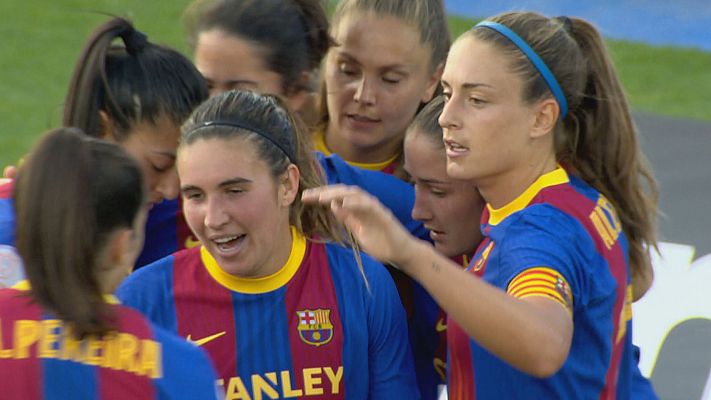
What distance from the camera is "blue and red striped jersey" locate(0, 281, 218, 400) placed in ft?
7.43

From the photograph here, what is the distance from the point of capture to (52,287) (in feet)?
7.40

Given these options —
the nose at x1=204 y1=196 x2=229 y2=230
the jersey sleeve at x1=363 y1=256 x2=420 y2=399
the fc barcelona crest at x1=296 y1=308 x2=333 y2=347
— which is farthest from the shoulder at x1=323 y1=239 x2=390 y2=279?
the nose at x1=204 y1=196 x2=229 y2=230

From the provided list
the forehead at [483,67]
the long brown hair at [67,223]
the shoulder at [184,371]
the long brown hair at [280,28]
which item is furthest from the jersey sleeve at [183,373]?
the long brown hair at [280,28]

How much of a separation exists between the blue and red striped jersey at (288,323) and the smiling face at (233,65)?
2.53ft

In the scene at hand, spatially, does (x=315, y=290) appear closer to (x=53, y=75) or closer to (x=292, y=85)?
(x=292, y=85)

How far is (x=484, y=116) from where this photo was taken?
109 inches

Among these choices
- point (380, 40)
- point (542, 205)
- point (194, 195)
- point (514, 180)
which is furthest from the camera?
point (380, 40)

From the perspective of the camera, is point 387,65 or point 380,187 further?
point 387,65

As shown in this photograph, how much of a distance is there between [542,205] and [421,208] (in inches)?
24.5

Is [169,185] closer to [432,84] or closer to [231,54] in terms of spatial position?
[231,54]

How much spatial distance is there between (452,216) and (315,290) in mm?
489

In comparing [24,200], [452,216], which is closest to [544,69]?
[452,216]

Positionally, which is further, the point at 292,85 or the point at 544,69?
the point at 292,85

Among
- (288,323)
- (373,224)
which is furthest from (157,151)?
(373,224)
